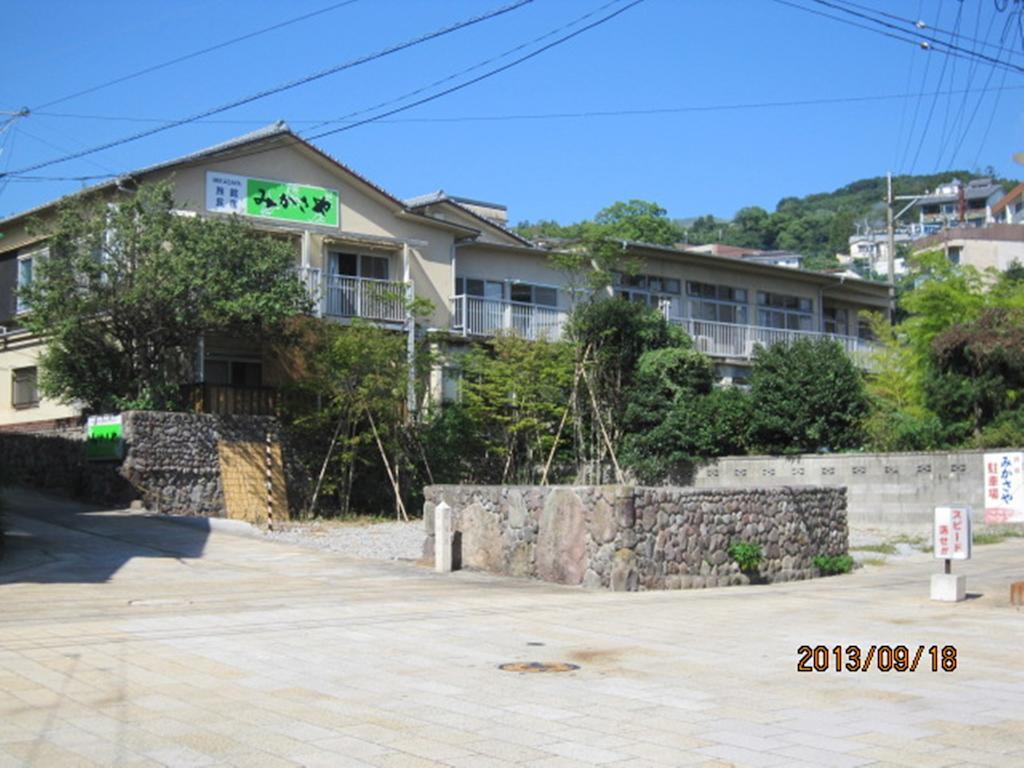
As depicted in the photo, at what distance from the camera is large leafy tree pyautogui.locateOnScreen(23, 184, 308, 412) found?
2423 centimetres

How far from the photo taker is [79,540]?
1953 centimetres

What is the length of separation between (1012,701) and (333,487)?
20.4 metres

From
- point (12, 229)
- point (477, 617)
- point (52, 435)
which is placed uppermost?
point (12, 229)

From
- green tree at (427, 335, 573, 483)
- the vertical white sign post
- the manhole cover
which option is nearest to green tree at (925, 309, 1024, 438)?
green tree at (427, 335, 573, 483)

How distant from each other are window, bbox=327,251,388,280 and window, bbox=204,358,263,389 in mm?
3413

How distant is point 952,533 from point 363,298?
19.3 m

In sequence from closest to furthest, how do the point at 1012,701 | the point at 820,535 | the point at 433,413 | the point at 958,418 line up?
the point at 1012,701 < the point at 820,535 < the point at 958,418 < the point at 433,413

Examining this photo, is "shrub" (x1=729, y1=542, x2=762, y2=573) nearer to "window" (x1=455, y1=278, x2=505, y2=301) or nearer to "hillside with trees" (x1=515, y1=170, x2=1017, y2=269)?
"window" (x1=455, y1=278, x2=505, y2=301)

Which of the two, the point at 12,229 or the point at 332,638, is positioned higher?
the point at 12,229

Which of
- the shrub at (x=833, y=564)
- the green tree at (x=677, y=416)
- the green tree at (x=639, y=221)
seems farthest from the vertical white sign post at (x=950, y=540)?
the green tree at (x=639, y=221)

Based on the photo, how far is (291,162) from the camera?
101 ft

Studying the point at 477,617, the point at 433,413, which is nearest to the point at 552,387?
the point at 433,413

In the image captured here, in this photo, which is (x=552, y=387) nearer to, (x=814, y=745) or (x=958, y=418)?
(x=958, y=418)

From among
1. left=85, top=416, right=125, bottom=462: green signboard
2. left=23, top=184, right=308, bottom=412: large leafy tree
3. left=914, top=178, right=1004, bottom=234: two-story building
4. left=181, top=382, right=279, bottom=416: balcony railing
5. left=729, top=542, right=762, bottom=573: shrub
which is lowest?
left=729, top=542, right=762, bottom=573: shrub
